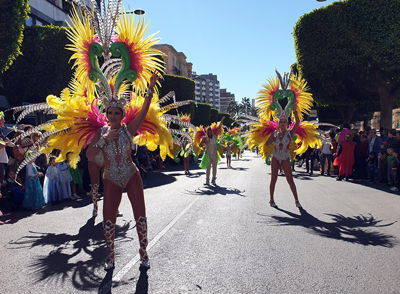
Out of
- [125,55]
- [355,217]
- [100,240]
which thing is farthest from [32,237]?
[355,217]

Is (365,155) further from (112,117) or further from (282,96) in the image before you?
(112,117)

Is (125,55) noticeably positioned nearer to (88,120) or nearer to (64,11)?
(88,120)

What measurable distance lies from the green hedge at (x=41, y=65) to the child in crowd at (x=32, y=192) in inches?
499

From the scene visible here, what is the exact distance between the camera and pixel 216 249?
4.80 m

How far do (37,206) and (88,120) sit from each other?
472 centimetres

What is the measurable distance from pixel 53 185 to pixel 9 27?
5.82 m

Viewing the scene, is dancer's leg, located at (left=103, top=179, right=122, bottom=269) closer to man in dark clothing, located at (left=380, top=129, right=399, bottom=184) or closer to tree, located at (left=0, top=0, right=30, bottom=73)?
tree, located at (left=0, top=0, right=30, bottom=73)

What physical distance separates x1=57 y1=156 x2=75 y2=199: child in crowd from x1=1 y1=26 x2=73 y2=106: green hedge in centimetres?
1159

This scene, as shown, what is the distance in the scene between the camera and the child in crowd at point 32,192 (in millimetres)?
8031

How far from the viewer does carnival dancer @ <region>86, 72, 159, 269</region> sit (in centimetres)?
415

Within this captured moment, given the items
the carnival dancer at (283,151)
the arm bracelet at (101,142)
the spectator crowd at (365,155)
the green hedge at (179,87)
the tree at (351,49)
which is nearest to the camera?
the arm bracelet at (101,142)

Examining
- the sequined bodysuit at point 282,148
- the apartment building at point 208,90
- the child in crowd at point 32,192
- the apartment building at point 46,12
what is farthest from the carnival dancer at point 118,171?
the apartment building at point 208,90

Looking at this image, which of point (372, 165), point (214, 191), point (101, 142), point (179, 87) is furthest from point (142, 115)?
point (179, 87)

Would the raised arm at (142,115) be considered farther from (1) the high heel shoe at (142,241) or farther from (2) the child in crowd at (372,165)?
(2) the child in crowd at (372,165)
